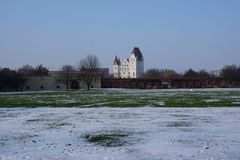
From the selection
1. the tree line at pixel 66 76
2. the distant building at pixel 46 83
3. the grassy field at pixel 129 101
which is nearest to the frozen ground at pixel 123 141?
the grassy field at pixel 129 101

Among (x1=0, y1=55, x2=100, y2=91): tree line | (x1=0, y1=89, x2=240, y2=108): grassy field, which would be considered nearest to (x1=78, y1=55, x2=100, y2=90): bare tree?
(x1=0, y1=55, x2=100, y2=91): tree line

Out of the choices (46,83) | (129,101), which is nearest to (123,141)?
(129,101)

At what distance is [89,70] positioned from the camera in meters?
117

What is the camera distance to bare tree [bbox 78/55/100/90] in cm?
11419

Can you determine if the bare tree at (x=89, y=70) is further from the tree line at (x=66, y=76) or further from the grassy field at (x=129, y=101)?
the grassy field at (x=129, y=101)

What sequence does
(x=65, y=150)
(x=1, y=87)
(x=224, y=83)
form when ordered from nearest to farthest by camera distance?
(x=65, y=150), (x=1, y=87), (x=224, y=83)

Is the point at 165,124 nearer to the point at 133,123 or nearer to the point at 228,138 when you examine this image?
the point at 133,123

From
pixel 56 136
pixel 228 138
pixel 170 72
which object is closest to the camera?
pixel 228 138

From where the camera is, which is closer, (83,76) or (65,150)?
(65,150)

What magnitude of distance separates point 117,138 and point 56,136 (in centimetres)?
235

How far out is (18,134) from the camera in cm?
1502

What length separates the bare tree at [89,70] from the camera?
114m

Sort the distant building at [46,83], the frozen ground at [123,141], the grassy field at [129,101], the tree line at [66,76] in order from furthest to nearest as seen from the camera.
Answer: the distant building at [46,83] < the tree line at [66,76] < the grassy field at [129,101] < the frozen ground at [123,141]

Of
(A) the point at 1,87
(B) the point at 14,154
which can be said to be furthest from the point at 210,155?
(A) the point at 1,87
